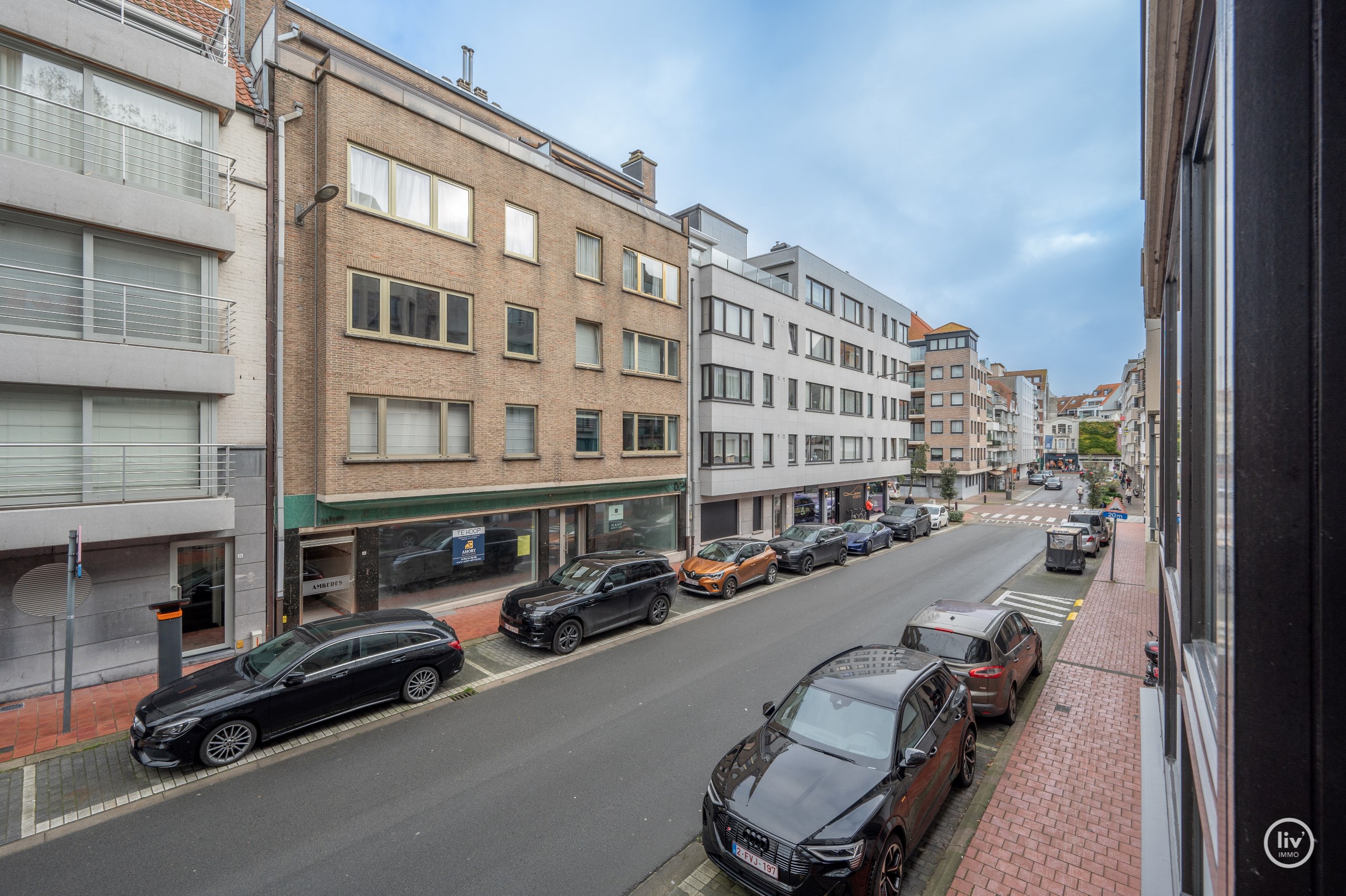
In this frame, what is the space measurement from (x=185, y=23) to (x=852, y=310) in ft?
94.7

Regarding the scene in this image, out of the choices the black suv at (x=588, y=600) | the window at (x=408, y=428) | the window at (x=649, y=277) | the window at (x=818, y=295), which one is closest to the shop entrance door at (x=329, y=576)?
the window at (x=408, y=428)

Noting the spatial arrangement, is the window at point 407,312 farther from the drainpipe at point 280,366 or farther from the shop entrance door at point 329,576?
the shop entrance door at point 329,576

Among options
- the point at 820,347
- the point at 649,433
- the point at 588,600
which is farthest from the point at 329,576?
the point at 820,347

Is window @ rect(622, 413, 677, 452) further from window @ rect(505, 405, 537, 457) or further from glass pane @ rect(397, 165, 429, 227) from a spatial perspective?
glass pane @ rect(397, 165, 429, 227)

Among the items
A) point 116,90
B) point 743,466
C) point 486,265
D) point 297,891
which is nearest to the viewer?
point 297,891

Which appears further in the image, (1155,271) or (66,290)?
(66,290)

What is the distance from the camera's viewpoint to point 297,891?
578cm

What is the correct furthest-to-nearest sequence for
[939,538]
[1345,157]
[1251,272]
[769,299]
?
[939,538], [769,299], [1251,272], [1345,157]

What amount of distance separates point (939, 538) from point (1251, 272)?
31.0 meters

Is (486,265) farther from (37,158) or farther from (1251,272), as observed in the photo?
(1251,272)

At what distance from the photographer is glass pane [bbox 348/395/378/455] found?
519 inches

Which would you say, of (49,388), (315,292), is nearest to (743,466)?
(315,292)

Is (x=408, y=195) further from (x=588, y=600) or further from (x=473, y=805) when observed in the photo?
(x=473, y=805)

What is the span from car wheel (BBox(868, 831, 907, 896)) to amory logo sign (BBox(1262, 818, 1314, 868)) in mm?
4651
